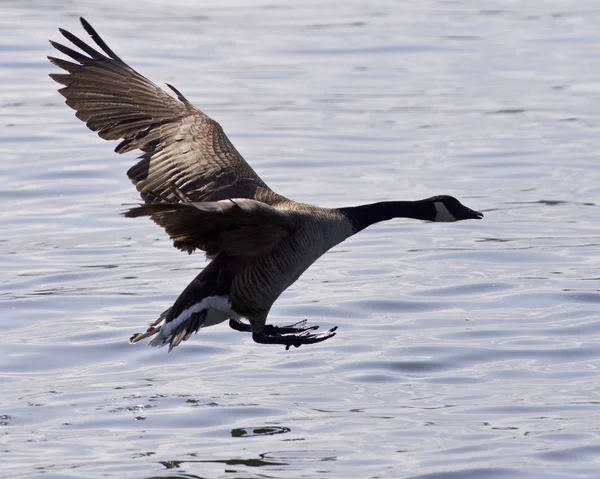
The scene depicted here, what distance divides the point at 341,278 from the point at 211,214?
444cm

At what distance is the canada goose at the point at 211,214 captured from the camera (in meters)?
8.75

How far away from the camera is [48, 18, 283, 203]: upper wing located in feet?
30.6

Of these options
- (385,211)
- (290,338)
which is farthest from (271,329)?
(385,211)

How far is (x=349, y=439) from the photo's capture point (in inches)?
313

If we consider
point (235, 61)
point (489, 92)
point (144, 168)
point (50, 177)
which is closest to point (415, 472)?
point (144, 168)

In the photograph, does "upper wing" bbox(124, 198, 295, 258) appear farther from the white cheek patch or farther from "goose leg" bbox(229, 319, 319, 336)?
the white cheek patch

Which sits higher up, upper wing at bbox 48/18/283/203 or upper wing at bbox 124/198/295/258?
upper wing at bbox 48/18/283/203

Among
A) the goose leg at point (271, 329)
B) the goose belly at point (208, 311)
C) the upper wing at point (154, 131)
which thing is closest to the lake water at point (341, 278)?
the goose leg at point (271, 329)

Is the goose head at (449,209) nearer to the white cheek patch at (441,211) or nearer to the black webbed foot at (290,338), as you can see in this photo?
the white cheek patch at (441,211)

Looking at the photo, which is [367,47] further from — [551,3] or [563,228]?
[563,228]

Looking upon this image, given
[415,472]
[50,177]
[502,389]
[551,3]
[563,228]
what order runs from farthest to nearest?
[551,3] < [50,177] < [563,228] < [502,389] < [415,472]

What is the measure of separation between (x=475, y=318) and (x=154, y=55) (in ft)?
41.4

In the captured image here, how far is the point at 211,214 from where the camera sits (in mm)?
7918

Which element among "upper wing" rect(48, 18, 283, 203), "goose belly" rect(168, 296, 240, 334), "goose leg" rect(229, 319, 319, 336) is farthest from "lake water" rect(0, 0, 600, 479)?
"upper wing" rect(48, 18, 283, 203)
